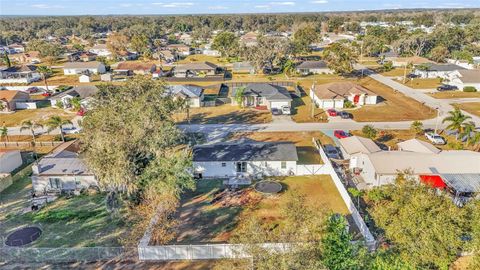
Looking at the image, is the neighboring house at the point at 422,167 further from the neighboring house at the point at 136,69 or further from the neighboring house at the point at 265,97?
the neighboring house at the point at 136,69

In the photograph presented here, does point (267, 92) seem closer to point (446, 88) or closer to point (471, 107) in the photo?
point (471, 107)

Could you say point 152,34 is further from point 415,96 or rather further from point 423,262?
point 423,262

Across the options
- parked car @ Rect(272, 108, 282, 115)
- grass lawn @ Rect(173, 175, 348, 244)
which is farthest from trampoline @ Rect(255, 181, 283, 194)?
parked car @ Rect(272, 108, 282, 115)

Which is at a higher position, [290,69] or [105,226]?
[290,69]

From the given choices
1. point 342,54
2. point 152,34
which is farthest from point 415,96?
point 152,34

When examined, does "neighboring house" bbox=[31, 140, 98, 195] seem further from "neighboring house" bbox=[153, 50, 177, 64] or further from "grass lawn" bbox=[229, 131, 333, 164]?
"neighboring house" bbox=[153, 50, 177, 64]

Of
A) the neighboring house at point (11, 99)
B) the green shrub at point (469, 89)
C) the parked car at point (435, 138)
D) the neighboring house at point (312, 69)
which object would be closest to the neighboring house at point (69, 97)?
the neighboring house at point (11, 99)
